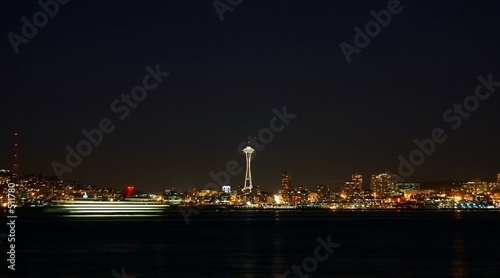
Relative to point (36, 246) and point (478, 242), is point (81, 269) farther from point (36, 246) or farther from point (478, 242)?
point (478, 242)

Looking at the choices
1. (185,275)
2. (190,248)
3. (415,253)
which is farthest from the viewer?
(190,248)

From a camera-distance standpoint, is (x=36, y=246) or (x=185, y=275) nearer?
(x=185, y=275)

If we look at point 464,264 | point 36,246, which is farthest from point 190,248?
→ point 464,264

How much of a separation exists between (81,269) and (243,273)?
9818 millimetres

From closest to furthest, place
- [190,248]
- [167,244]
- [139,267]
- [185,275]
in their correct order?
[185,275] < [139,267] < [190,248] < [167,244]

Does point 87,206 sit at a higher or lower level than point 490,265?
higher

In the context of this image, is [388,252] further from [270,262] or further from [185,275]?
[185,275]

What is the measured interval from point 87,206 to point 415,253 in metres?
152

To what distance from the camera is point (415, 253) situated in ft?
189

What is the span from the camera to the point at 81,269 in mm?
45469

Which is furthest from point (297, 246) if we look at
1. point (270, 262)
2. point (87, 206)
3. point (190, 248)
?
point (87, 206)

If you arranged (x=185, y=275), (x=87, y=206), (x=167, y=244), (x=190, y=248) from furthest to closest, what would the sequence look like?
(x=87, y=206), (x=167, y=244), (x=190, y=248), (x=185, y=275)

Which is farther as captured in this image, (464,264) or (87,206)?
(87,206)

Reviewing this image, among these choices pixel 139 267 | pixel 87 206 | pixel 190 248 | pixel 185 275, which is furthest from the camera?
pixel 87 206
